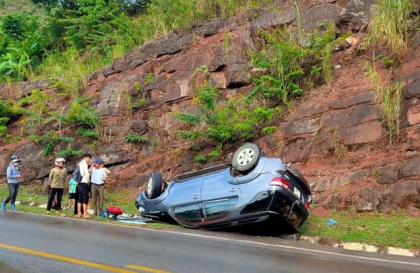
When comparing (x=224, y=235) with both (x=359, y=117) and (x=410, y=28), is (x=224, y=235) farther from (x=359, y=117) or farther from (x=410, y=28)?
(x=410, y=28)

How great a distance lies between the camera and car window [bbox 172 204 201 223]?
37.4ft

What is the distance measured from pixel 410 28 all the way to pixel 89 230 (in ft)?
36.8

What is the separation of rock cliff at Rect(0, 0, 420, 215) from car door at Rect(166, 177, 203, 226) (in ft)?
10.6

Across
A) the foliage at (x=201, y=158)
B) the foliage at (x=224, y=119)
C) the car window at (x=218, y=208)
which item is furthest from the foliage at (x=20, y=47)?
the car window at (x=218, y=208)

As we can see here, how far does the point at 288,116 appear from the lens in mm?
16219

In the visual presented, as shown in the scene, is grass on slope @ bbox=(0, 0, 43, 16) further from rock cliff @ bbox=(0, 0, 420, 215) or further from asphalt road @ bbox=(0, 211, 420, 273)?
asphalt road @ bbox=(0, 211, 420, 273)

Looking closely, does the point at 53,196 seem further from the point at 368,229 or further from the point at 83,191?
A: the point at 368,229

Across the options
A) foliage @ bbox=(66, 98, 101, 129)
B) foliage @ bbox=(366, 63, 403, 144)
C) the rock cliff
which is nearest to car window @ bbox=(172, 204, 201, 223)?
the rock cliff

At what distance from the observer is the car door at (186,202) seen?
37.5 feet

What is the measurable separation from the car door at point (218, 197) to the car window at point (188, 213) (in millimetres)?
200

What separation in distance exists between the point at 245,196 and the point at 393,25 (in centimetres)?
835

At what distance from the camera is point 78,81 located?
2416 centimetres

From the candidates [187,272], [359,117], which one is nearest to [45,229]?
[187,272]

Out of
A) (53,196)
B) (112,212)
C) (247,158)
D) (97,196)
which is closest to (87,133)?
(53,196)
